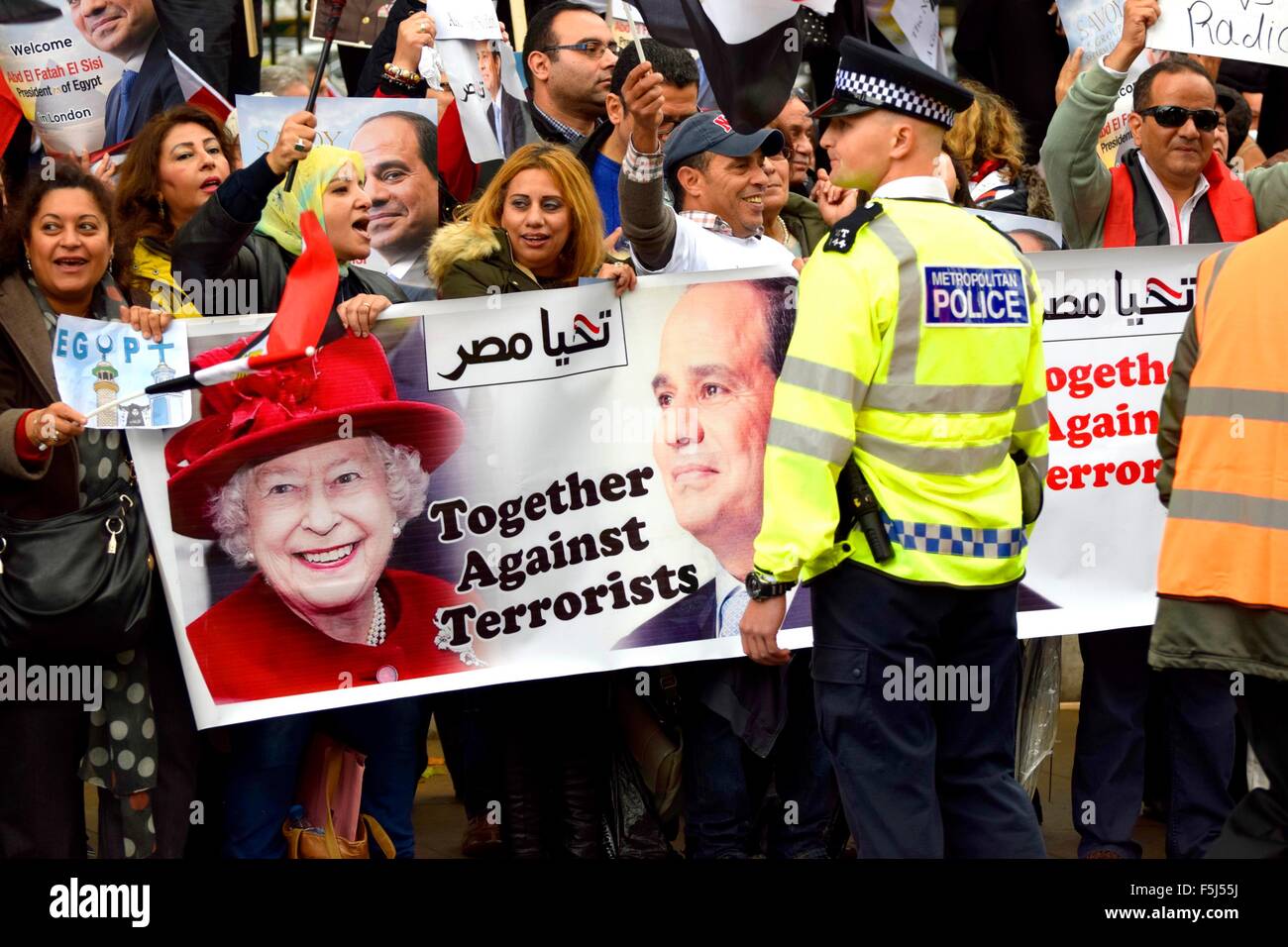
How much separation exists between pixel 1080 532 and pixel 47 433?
3.25 metres

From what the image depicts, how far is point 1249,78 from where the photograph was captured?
843 centimetres

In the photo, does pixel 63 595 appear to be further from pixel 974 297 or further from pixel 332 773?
pixel 974 297

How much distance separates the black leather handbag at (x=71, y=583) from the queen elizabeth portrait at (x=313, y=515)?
23 cm

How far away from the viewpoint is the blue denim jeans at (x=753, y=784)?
18.4 feet

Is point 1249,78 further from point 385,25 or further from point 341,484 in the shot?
point 341,484

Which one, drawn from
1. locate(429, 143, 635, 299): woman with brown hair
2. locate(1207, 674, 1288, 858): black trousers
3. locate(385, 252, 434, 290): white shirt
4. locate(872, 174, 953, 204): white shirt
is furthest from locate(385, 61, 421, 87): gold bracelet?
locate(1207, 674, 1288, 858): black trousers

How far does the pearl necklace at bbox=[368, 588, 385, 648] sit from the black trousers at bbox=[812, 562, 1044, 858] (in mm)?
1500

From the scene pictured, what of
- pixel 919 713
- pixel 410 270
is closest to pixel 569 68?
pixel 410 270

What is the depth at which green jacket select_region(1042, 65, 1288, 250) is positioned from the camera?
19.5ft

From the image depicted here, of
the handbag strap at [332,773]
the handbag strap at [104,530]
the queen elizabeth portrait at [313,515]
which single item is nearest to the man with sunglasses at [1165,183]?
the queen elizabeth portrait at [313,515]

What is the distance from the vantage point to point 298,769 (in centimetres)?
551

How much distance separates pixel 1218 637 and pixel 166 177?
139 inches

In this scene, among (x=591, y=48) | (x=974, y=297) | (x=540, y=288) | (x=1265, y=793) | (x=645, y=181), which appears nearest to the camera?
(x=1265, y=793)
